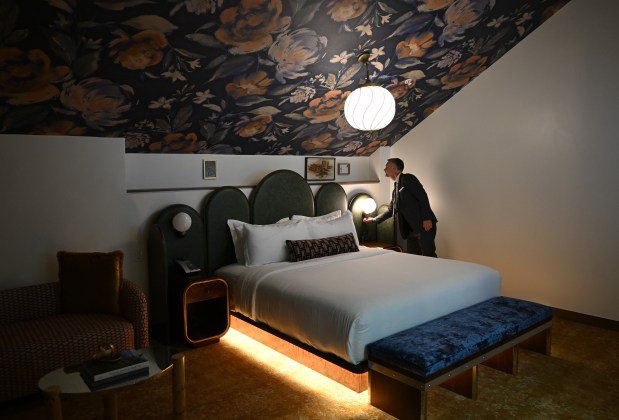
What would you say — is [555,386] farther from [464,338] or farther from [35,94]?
[35,94]

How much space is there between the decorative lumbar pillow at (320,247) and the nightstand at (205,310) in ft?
2.30

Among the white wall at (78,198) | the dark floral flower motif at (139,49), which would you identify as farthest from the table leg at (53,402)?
the dark floral flower motif at (139,49)

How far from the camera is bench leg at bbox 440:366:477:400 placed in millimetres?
2943

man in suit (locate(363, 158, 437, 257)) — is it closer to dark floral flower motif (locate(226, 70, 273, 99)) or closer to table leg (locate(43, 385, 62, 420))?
dark floral flower motif (locate(226, 70, 273, 99))

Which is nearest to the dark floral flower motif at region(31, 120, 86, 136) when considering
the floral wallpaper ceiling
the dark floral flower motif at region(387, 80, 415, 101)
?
the floral wallpaper ceiling

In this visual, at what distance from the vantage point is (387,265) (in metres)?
4.04

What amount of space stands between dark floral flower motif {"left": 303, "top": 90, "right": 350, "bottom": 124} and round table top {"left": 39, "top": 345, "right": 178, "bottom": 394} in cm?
268

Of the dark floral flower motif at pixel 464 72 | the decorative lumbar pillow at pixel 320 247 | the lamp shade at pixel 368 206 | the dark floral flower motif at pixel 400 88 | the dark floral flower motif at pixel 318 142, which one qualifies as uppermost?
the dark floral flower motif at pixel 464 72

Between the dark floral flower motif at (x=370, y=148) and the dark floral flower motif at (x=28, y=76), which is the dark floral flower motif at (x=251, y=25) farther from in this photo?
the dark floral flower motif at (x=370, y=148)

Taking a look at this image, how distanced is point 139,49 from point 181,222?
58.9 inches

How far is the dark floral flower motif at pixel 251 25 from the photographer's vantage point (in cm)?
302

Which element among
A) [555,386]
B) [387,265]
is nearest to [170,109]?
[387,265]

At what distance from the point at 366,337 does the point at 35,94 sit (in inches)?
105

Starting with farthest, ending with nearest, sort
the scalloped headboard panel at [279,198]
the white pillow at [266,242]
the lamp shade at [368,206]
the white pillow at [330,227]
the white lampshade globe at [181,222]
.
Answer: the lamp shade at [368,206], the scalloped headboard panel at [279,198], the white pillow at [330,227], the white pillow at [266,242], the white lampshade globe at [181,222]
